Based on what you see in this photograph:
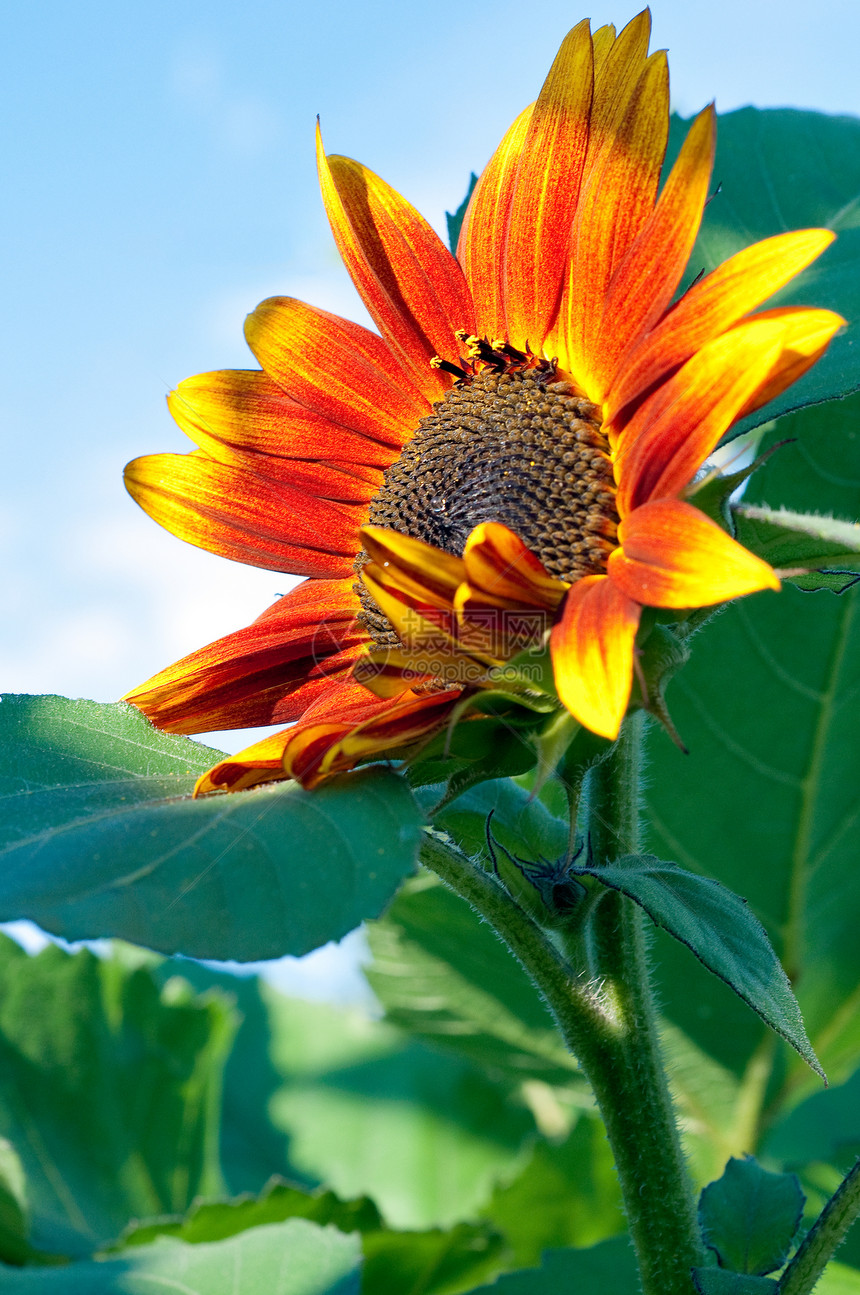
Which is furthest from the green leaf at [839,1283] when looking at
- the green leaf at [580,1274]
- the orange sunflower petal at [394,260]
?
the orange sunflower petal at [394,260]

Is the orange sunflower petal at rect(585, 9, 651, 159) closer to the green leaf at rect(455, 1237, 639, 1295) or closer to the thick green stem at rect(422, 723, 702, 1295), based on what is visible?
the thick green stem at rect(422, 723, 702, 1295)

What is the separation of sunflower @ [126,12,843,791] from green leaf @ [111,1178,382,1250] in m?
0.63

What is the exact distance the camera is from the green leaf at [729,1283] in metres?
0.85

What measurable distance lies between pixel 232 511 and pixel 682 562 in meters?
0.49

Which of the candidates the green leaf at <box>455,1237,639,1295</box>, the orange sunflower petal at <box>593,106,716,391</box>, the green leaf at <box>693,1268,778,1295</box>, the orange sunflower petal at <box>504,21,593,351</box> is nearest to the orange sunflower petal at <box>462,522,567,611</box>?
the orange sunflower petal at <box>593,106,716,391</box>

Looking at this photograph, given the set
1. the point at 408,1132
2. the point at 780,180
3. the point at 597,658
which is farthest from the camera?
Result: the point at 408,1132

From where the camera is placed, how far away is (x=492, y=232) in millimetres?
1049

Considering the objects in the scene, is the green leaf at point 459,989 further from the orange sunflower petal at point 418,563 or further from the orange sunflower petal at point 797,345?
the orange sunflower petal at point 797,345

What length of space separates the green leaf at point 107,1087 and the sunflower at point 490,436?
86 centimetres

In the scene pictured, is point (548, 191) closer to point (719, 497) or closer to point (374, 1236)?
point (719, 497)

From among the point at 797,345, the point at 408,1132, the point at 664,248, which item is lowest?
the point at 408,1132

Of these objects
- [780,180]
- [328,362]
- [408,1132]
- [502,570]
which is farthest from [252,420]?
[408,1132]

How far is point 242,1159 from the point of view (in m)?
2.05

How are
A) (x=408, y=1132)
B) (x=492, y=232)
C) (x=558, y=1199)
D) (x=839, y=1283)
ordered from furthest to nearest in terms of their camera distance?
(x=408, y=1132)
(x=558, y=1199)
(x=839, y=1283)
(x=492, y=232)
